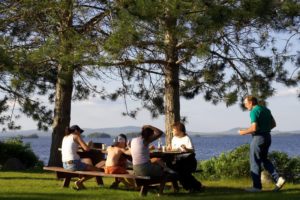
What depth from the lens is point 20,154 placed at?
15844 millimetres

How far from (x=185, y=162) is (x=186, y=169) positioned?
0.41 feet

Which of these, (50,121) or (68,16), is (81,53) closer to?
(68,16)

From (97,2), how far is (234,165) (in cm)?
629

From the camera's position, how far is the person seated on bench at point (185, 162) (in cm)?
764

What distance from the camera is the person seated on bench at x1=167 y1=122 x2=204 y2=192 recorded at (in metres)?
7.64

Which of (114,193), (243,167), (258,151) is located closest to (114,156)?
(114,193)

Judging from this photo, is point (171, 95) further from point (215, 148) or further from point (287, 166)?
point (215, 148)

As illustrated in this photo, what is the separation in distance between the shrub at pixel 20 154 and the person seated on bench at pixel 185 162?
9.27 metres

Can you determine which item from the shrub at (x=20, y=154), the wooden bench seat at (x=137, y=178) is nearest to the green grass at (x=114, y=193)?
the wooden bench seat at (x=137, y=178)

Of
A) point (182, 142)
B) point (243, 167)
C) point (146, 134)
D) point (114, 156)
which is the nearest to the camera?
point (146, 134)

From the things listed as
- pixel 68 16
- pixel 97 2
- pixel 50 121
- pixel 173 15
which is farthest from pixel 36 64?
pixel 173 15

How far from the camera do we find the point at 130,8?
948 cm

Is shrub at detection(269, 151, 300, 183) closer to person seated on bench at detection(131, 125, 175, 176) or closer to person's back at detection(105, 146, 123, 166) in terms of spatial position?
person seated on bench at detection(131, 125, 175, 176)

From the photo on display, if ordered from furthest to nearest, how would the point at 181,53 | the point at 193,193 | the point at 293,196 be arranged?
the point at 181,53 < the point at 193,193 < the point at 293,196
